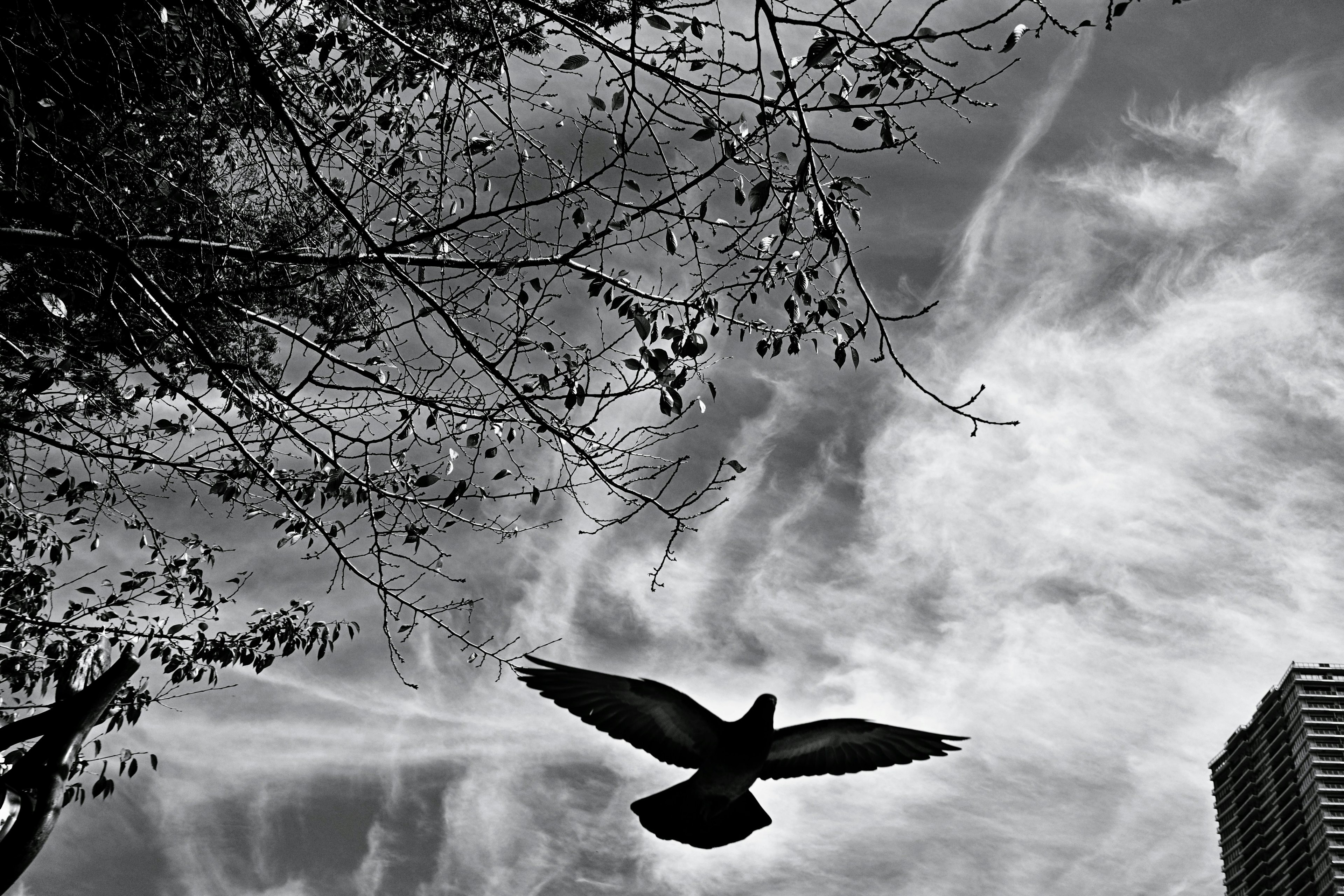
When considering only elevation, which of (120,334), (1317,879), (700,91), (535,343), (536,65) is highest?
(1317,879)

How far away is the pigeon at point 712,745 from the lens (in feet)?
7.03

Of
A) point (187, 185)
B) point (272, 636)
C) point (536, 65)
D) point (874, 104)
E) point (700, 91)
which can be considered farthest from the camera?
point (272, 636)

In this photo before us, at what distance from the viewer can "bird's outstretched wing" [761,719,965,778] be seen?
2557mm

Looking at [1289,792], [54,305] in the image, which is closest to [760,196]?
[54,305]

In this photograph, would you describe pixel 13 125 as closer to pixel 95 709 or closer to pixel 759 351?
pixel 95 709

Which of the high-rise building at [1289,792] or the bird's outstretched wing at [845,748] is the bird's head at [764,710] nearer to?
the bird's outstretched wing at [845,748]

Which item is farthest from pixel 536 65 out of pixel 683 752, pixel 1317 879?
pixel 1317 879

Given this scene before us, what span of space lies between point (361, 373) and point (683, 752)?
3.38 m

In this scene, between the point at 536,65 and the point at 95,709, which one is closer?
the point at 95,709

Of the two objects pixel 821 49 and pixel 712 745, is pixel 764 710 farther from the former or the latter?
pixel 821 49

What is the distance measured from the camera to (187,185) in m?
5.00

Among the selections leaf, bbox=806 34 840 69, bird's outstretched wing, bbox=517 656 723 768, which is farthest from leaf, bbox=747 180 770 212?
bird's outstretched wing, bbox=517 656 723 768

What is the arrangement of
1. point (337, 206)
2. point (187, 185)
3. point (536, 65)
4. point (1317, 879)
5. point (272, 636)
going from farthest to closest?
point (1317, 879), point (272, 636), point (187, 185), point (536, 65), point (337, 206)

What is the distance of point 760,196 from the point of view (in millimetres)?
3562
